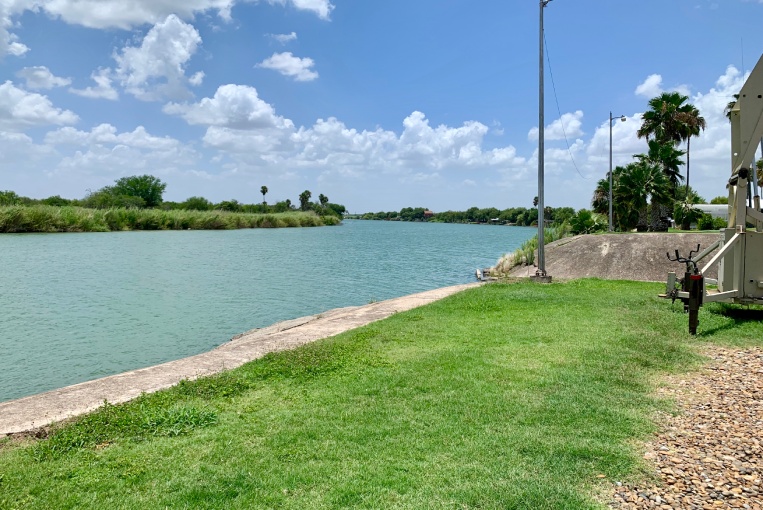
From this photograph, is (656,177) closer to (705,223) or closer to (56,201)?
(705,223)

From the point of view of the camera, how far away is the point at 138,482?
14.3 feet

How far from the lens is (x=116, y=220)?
74188 millimetres

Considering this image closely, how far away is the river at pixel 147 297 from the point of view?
13328mm

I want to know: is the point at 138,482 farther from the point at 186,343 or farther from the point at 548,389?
the point at 186,343

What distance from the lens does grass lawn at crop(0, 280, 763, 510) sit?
13.5 feet

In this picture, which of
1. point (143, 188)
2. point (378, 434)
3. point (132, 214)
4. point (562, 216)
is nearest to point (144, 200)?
point (143, 188)

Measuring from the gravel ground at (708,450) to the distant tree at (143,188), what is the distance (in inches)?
5090

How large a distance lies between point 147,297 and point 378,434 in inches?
784

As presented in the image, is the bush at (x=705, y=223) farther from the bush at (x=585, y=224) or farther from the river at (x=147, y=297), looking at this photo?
the river at (x=147, y=297)

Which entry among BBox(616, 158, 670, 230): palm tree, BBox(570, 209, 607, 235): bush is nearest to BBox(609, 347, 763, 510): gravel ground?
BBox(616, 158, 670, 230): palm tree

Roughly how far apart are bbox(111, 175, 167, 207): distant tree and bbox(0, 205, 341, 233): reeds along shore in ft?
108

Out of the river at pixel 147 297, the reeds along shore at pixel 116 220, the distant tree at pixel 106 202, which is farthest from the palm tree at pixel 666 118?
the distant tree at pixel 106 202

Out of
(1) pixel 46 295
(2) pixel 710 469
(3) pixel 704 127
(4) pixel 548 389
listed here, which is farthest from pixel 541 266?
(3) pixel 704 127

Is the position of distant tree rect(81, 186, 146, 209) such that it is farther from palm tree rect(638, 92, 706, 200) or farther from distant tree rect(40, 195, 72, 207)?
palm tree rect(638, 92, 706, 200)
